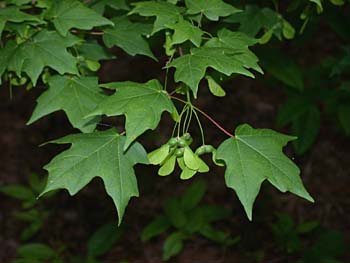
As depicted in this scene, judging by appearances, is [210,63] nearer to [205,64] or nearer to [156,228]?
[205,64]

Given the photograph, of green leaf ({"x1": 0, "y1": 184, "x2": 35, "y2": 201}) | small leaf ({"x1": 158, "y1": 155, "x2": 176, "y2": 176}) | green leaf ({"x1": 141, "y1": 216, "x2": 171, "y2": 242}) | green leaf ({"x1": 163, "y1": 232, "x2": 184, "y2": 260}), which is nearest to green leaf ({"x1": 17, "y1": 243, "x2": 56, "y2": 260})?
green leaf ({"x1": 0, "y1": 184, "x2": 35, "y2": 201})

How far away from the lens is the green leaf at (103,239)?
4.38 metres

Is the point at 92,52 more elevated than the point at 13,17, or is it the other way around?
the point at 13,17

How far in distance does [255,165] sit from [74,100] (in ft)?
2.50

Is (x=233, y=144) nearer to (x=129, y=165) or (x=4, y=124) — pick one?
(x=129, y=165)

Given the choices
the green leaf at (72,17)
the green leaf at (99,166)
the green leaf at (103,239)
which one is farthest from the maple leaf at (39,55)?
the green leaf at (103,239)

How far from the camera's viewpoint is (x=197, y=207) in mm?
4375

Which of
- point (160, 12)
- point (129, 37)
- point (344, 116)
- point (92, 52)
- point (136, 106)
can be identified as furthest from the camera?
point (344, 116)

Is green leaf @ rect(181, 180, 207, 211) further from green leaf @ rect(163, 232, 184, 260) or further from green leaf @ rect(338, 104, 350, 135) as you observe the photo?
green leaf @ rect(338, 104, 350, 135)

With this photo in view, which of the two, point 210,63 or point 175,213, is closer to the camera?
point 210,63

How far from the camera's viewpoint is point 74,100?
2.25 m

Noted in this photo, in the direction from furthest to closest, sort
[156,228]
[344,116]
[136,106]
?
[156,228] → [344,116] → [136,106]

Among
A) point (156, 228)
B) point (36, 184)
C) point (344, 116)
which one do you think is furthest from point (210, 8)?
point (36, 184)

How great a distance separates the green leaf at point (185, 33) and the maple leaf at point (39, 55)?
0.45 meters
